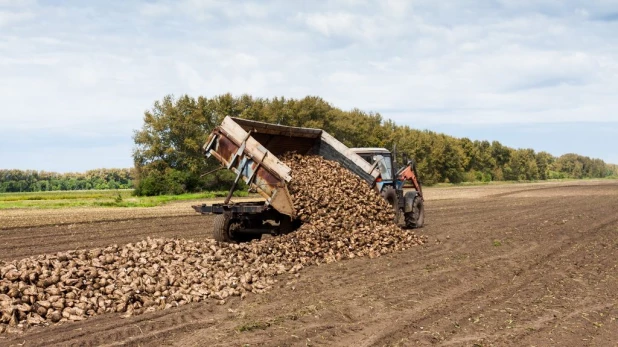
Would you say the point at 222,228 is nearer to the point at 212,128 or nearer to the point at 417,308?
the point at 417,308

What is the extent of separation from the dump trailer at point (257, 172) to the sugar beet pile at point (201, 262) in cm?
40

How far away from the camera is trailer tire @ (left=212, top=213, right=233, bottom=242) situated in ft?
42.4

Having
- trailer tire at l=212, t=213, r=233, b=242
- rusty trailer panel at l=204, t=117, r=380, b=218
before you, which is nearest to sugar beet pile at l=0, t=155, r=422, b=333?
rusty trailer panel at l=204, t=117, r=380, b=218

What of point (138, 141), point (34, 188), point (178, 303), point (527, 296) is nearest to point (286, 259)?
point (178, 303)

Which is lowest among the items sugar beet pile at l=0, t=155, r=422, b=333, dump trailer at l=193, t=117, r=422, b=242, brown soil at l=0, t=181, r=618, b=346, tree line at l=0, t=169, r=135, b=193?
brown soil at l=0, t=181, r=618, b=346

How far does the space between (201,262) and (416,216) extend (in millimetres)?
9871

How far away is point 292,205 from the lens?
→ 12289mm

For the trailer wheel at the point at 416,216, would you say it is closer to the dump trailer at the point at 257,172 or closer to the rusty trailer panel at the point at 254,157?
the dump trailer at the point at 257,172

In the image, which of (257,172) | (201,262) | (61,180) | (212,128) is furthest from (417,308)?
(61,180)

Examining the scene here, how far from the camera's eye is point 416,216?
18406 mm

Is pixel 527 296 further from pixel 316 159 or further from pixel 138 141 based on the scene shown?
pixel 138 141

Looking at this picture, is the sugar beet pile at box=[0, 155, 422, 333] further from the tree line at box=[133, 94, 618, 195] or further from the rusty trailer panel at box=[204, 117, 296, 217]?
the tree line at box=[133, 94, 618, 195]

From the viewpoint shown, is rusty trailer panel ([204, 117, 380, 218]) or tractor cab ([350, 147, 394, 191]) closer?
rusty trailer panel ([204, 117, 380, 218])

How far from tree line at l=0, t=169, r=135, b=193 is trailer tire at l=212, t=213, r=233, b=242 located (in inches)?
2825
